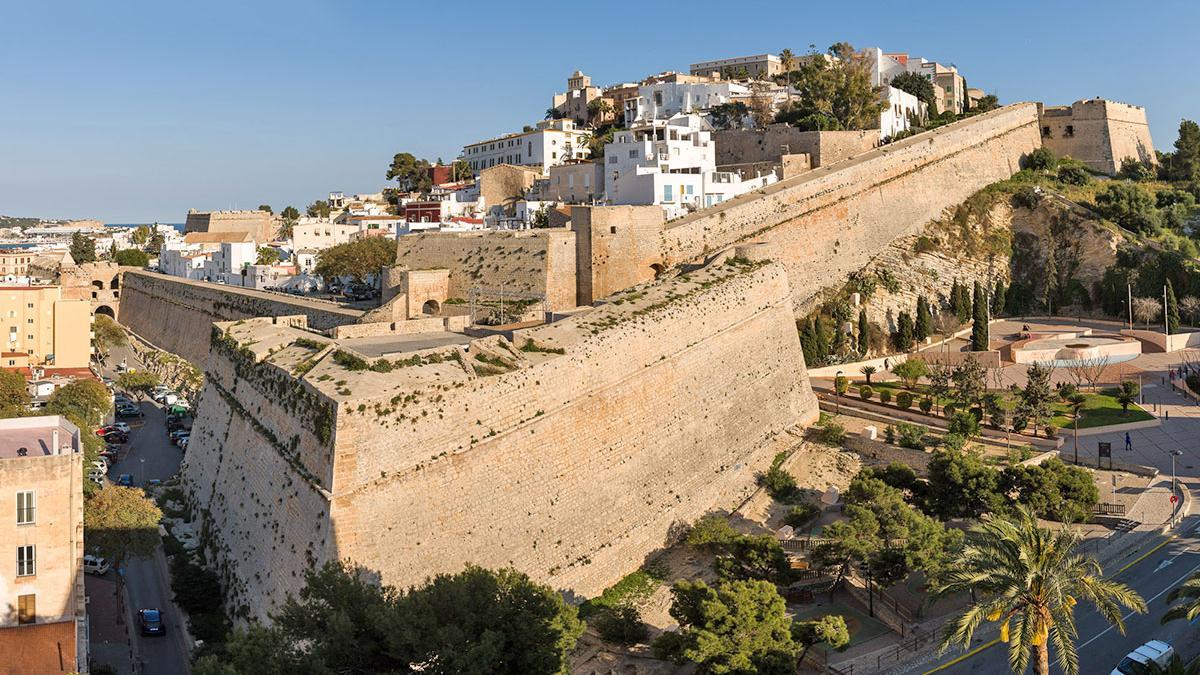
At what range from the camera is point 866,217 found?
37719 mm

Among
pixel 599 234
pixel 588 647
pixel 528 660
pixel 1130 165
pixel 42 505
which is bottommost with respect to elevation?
pixel 588 647

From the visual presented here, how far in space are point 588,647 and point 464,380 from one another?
4735 mm

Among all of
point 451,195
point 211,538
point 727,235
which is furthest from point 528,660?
point 451,195

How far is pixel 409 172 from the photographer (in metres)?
63.3

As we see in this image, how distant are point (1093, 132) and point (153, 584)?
44814 millimetres

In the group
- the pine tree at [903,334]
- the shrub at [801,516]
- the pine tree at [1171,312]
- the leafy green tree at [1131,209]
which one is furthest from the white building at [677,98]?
the shrub at [801,516]

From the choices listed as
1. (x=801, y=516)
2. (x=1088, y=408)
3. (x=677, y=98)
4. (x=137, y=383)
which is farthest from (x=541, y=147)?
(x=801, y=516)

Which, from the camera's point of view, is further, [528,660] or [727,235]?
[727,235]

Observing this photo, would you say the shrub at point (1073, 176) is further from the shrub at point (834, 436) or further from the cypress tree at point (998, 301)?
the shrub at point (834, 436)

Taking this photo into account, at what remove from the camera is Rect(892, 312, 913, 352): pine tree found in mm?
34781

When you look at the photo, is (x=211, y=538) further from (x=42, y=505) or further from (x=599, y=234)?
(x=599, y=234)

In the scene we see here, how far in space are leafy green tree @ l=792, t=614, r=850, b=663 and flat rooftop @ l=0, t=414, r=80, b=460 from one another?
1139 cm

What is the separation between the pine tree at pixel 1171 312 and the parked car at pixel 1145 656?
22.6 meters

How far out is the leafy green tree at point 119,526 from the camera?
20.0 meters
